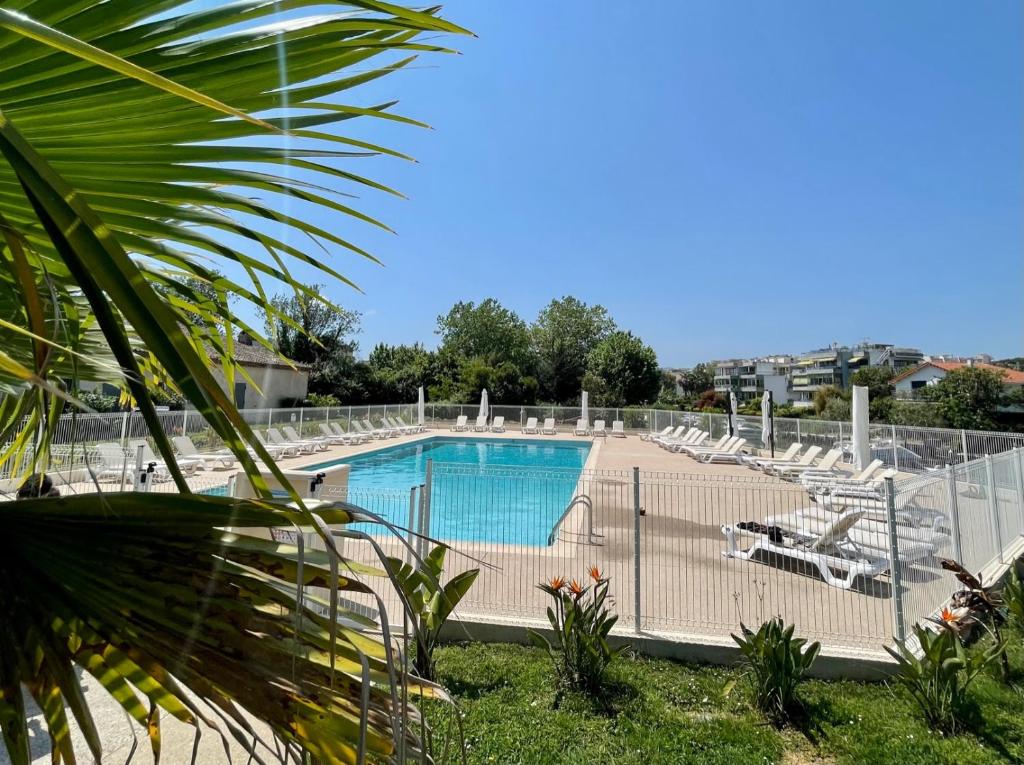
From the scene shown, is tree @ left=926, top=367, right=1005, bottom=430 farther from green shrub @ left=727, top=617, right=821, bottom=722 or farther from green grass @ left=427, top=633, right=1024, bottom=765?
green shrub @ left=727, top=617, right=821, bottom=722

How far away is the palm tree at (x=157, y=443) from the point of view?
572mm

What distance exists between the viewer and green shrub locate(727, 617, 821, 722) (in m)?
3.78

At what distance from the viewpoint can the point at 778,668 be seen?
3.80 m

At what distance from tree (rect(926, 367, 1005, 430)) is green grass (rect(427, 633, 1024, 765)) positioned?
92.7ft

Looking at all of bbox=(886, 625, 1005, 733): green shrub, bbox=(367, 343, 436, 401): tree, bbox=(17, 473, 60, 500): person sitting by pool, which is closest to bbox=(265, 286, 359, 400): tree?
bbox=(367, 343, 436, 401): tree

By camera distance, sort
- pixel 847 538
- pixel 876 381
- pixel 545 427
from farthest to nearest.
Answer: pixel 876 381, pixel 545 427, pixel 847 538

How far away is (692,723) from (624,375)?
3526 cm

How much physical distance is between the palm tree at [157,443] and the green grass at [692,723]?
3153mm

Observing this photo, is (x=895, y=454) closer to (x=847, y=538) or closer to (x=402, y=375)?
(x=847, y=538)

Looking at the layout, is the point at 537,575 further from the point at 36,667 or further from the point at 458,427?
the point at 458,427

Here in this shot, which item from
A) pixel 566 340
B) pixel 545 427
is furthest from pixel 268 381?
pixel 566 340

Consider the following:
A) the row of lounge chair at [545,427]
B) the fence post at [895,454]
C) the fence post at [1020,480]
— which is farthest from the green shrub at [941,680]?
the row of lounge chair at [545,427]

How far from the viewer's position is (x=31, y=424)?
1405mm

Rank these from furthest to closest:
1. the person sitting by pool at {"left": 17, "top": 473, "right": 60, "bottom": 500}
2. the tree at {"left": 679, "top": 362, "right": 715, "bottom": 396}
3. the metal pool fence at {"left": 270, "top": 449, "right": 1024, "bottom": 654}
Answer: the tree at {"left": 679, "top": 362, "right": 715, "bottom": 396} < the metal pool fence at {"left": 270, "top": 449, "right": 1024, "bottom": 654} < the person sitting by pool at {"left": 17, "top": 473, "right": 60, "bottom": 500}
